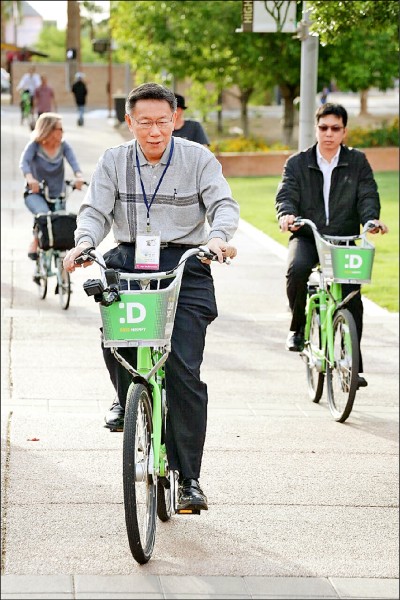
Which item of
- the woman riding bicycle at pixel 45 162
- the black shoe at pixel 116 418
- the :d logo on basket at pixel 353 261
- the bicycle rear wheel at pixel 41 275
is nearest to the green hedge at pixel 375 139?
the woman riding bicycle at pixel 45 162

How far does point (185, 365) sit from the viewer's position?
5.46 metres

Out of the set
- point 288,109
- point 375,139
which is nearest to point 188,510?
point 375,139

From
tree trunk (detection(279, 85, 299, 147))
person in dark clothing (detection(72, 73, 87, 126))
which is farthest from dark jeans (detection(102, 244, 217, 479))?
person in dark clothing (detection(72, 73, 87, 126))

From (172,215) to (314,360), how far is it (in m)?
3.07

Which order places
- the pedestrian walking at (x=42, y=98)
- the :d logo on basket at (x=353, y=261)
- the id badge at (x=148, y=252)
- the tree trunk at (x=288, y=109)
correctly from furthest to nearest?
the pedestrian walking at (x=42, y=98) → the tree trunk at (x=288, y=109) → the :d logo on basket at (x=353, y=261) → the id badge at (x=148, y=252)

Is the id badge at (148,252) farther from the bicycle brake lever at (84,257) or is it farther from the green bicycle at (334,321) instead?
the green bicycle at (334,321)

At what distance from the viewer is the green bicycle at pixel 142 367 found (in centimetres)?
496

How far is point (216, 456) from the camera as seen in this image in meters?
7.00

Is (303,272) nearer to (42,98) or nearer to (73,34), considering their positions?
(42,98)

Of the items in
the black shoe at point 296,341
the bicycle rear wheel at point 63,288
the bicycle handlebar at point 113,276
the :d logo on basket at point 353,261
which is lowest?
the bicycle rear wheel at point 63,288

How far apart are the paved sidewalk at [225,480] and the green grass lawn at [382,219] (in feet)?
5.98

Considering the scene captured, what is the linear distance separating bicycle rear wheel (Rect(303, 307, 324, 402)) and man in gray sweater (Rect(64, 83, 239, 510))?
2823 mm

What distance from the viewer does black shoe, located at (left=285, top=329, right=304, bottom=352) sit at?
8.80 metres

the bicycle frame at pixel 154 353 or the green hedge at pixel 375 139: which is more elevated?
the bicycle frame at pixel 154 353
